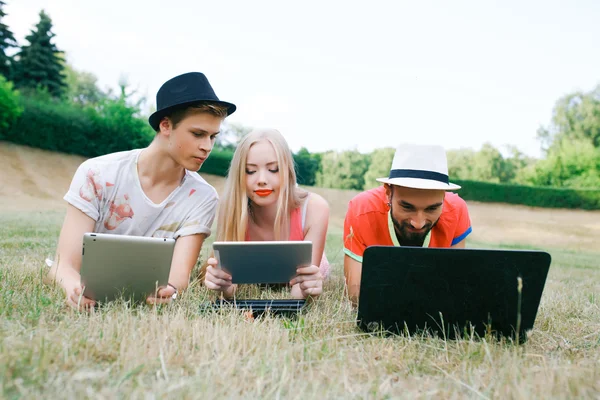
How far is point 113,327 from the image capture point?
2213mm

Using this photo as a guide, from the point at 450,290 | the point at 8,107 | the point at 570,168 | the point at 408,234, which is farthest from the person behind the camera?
the point at 570,168

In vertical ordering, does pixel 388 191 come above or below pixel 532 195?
above

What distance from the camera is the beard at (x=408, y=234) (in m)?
3.25

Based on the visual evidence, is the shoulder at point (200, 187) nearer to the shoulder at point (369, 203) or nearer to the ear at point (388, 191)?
the shoulder at point (369, 203)

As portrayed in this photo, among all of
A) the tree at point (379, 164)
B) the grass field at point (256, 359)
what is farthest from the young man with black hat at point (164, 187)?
the tree at point (379, 164)

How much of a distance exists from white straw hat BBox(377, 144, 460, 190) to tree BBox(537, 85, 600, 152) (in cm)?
5015

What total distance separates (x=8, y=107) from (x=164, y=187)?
78.0 feet

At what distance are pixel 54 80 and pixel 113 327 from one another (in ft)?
124

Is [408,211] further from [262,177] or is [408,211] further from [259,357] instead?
[259,357]

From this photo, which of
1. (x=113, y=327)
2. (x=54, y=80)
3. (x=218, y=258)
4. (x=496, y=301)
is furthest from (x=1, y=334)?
(x=54, y=80)

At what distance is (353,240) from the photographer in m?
3.56

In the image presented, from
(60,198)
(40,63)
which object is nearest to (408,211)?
(60,198)

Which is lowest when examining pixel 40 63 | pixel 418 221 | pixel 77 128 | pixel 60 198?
pixel 60 198

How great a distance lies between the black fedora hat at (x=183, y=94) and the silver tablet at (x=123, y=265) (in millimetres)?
1303
